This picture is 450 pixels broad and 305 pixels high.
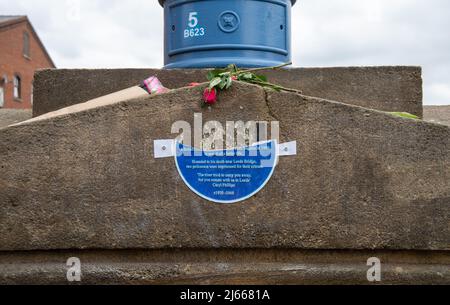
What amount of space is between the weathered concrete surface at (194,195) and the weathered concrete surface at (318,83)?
2.97ft

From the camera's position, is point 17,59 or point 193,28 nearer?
point 193,28

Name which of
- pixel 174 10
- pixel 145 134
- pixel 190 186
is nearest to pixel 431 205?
pixel 190 186

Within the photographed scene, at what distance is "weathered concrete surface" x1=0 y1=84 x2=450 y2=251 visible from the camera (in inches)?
130

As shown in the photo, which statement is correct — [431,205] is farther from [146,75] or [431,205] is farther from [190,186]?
[146,75]

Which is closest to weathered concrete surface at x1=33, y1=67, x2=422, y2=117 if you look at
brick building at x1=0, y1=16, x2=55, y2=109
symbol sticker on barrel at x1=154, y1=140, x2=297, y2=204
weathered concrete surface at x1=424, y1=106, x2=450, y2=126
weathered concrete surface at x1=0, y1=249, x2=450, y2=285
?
weathered concrete surface at x1=424, y1=106, x2=450, y2=126

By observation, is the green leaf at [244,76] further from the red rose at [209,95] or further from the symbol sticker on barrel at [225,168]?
the symbol sticker on barrel at [225,168]

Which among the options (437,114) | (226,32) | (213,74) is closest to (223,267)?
(213,74)

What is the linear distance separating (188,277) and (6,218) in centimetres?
110

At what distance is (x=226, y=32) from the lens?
477 centimetres

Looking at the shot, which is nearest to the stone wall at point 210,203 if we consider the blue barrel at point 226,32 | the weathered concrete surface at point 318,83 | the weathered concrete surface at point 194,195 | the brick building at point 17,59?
the weathered concrete surface at point 194,195

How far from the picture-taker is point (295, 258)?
339 cm

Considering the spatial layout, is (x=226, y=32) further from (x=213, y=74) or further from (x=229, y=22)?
(x=213, y=74)

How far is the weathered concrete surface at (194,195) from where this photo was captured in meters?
3.31

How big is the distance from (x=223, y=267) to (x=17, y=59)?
28459 millimetres
